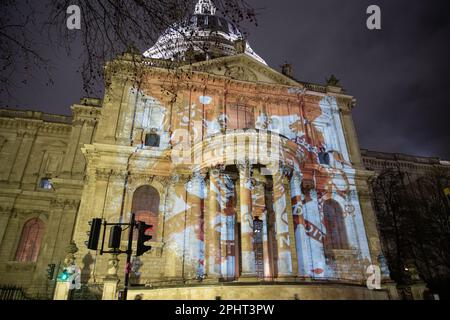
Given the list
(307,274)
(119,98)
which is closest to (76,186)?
(119,98)

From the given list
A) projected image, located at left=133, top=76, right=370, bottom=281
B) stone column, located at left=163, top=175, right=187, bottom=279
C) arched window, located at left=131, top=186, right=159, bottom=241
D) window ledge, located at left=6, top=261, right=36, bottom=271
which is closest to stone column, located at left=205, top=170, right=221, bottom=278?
projected image, located at left=133, top=76, right=370, bottom=281

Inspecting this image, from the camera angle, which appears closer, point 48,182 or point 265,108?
point 265,108

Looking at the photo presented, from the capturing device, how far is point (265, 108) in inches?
968

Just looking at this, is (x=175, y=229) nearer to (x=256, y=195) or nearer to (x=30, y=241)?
(x=256, y=195)

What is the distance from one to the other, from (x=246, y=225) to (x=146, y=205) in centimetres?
683

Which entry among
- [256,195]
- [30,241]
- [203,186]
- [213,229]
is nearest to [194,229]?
[213,229]

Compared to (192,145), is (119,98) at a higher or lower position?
higher

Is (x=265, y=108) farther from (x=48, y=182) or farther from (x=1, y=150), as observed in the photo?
(x=1, y=150)

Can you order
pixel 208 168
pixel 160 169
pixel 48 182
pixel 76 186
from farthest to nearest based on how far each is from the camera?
pixel 48 182 < pixel 76 186 < pixel 160 169 < pixel 208 168

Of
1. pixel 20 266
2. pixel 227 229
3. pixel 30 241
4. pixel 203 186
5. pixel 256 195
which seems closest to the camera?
pixel 227 229

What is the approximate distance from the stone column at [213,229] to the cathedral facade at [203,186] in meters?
0.06

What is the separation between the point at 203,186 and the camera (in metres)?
19.5

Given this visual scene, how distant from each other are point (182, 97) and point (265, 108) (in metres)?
6.47

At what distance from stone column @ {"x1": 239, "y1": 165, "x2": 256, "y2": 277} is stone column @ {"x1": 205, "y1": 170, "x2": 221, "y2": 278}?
4.70 ft
